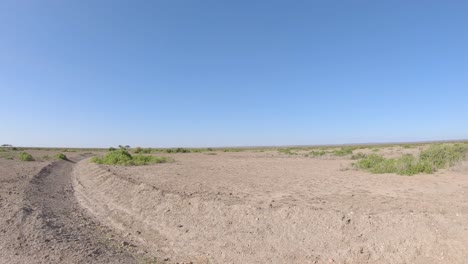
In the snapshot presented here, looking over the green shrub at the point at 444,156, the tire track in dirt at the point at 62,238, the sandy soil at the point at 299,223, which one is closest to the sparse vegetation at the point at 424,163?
the green shrub at the point at 444,156

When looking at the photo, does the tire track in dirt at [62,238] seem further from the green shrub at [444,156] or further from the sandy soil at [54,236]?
the green shrub at [444,156]

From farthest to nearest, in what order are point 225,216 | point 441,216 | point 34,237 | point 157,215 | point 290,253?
1. point 157,215
2. point 225,216
3. point 34,237
4. point 441,216
5. point 290,253

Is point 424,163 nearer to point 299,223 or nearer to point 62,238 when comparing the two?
point 299,223

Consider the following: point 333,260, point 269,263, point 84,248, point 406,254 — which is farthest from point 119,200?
point 406,254

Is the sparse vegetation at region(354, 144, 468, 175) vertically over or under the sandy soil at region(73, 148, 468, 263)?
over

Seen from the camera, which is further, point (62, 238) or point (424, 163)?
point (424, 163)

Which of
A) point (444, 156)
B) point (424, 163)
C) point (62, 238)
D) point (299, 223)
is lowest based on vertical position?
point (62, 238)

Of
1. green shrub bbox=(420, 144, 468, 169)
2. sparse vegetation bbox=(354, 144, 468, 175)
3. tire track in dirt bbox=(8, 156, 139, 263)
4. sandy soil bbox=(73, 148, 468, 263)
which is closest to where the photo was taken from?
sandy soil bbox=(73, 148, 468, 263)

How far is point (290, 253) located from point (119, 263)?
342cm

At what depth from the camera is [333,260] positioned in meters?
6.70

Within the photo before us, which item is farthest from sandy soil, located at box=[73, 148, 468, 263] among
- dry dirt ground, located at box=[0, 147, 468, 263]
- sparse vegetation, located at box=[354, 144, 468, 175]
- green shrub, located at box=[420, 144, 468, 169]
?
green shrub, located at box=[420, 144, 468, 169]

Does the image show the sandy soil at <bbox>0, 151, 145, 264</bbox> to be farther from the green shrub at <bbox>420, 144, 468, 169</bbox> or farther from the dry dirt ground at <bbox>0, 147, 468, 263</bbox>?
the green shrub at <bbox>420, 144, 468, 169</bbox>

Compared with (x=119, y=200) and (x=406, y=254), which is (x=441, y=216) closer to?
(x=406, y=254)

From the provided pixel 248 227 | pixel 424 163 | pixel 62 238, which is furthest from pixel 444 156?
pixel 62 238
